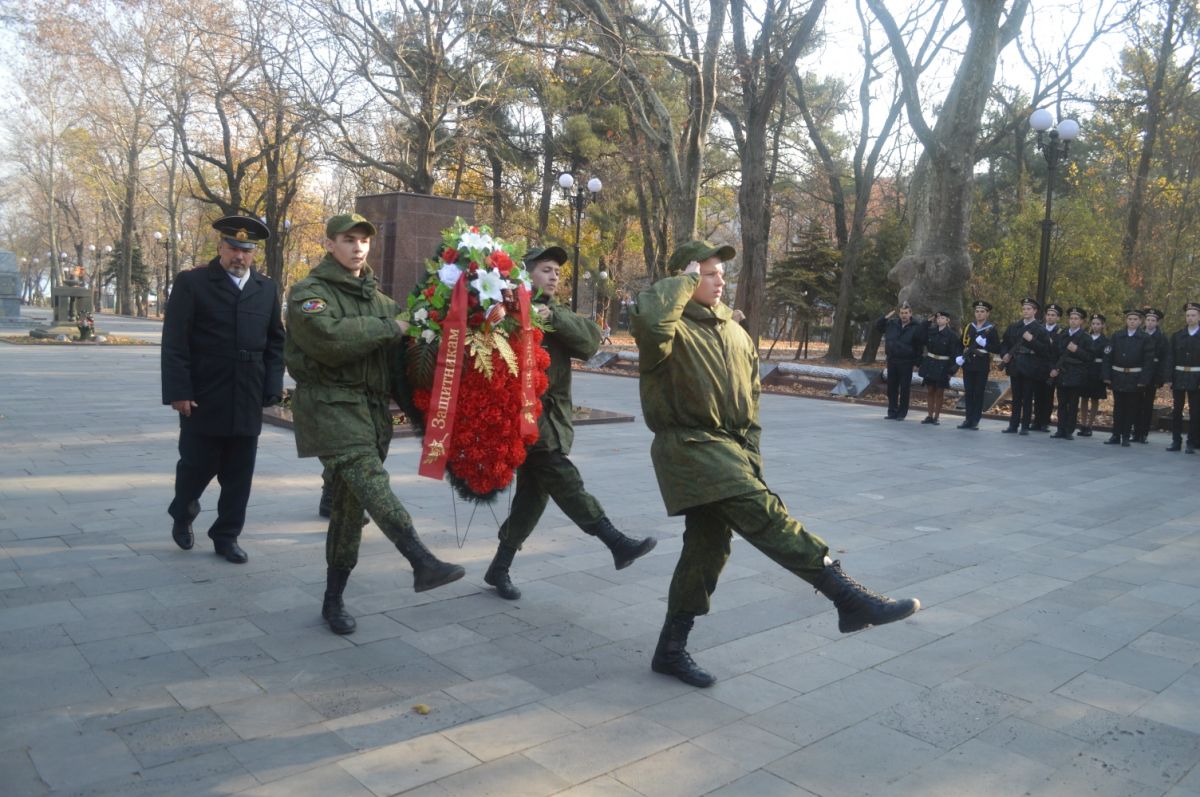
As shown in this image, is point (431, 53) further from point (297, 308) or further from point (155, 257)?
point (155, 257)

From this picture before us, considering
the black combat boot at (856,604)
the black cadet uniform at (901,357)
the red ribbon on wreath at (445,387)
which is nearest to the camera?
the black combat boot at (856,604)

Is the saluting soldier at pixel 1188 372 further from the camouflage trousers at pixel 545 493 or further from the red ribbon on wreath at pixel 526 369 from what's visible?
the red ribbon on wreath at pixel 526 369

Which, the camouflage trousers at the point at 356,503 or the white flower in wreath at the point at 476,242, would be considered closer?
the camouflage trousers at the point at 356,503

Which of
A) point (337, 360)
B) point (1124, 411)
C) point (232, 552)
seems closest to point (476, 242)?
point (337, 360)

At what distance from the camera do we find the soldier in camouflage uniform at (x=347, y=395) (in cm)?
417

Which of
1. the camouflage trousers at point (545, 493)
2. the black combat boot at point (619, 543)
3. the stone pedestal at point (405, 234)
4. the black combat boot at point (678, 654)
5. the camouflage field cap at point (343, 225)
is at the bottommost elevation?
the black combat boot at point (678, 654)

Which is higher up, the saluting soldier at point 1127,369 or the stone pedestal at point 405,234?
the stone pedestal at point 405,234

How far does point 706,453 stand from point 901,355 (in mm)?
12056

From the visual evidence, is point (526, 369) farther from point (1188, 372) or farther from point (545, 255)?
point (1188, 372)

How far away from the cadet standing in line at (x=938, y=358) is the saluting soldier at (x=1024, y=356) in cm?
72

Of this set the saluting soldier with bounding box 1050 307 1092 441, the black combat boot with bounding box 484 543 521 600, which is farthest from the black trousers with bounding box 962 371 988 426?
the black combat boot with bounding box 484 543 521 600

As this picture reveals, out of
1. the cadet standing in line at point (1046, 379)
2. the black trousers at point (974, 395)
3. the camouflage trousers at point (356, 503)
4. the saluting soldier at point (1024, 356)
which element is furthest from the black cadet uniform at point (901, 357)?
the camouflage trousers at point (356, 503)

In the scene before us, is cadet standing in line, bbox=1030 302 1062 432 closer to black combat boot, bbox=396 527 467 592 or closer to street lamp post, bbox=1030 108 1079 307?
street lamp post, bbox=1030 108 1079 307

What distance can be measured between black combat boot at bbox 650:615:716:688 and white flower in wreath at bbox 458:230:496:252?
75.8 inches
